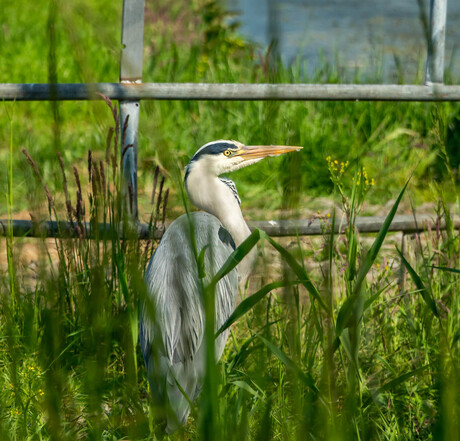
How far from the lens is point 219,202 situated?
272 centimetres

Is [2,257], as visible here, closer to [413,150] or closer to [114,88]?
[114,88]

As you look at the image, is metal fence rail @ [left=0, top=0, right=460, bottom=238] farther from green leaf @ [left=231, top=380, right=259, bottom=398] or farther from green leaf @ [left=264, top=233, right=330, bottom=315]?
green leaf @ [left=264, top=233, right=330, bottom=315]

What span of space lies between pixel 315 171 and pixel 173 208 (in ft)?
11.8

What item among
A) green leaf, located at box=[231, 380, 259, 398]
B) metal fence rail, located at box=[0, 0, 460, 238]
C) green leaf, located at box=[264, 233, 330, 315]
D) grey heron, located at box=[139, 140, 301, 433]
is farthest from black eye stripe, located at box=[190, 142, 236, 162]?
green leaf, located at box=[264, 233, 330, 315]

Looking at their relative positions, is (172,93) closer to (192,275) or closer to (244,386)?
(192,275)

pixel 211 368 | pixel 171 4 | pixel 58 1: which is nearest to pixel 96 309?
pixel 211 368

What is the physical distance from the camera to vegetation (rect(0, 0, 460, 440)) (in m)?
0.73

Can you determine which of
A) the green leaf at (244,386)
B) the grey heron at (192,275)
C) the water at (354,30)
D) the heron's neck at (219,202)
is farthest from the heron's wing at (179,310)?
the water at (354,30)

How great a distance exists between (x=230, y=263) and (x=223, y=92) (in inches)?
77.2

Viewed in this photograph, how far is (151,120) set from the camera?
0.59m

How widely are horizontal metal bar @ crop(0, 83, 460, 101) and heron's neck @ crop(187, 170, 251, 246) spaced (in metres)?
0.37

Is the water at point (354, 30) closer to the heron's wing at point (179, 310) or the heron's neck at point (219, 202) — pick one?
the heron's neck at point (219, 202)

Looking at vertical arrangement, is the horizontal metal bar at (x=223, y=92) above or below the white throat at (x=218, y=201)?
above

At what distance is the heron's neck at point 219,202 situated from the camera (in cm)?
272
